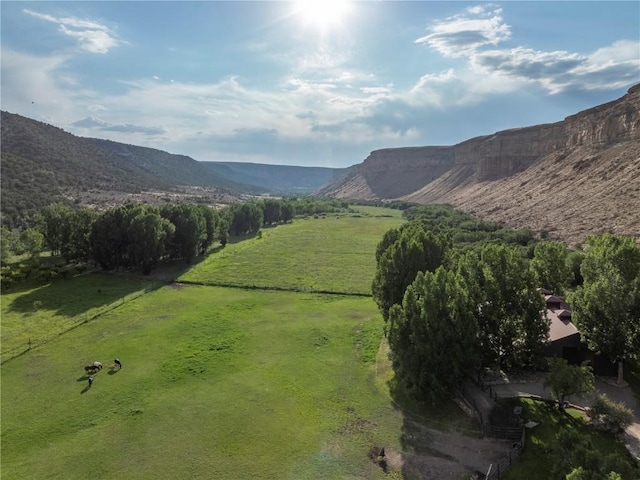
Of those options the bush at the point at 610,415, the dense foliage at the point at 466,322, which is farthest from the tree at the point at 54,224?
the bush at the point at 610,415

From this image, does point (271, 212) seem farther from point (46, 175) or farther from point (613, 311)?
point (613, 311)

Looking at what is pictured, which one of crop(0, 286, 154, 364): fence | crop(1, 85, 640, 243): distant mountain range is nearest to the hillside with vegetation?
crop(0, 286, 154, 364): fence

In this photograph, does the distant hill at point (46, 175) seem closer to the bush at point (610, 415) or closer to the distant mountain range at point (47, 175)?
the distant mountain range at point (47, 175)

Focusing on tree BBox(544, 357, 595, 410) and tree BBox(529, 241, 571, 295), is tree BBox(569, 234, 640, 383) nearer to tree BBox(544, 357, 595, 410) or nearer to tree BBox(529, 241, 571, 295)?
tree BBox(544, 357, 595, 410)

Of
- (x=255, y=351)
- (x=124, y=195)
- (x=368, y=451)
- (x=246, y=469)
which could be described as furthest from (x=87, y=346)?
(x=124, y=195)

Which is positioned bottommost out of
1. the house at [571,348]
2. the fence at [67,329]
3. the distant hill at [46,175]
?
the fence at [67,329]

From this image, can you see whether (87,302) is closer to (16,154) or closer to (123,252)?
(123,252)
